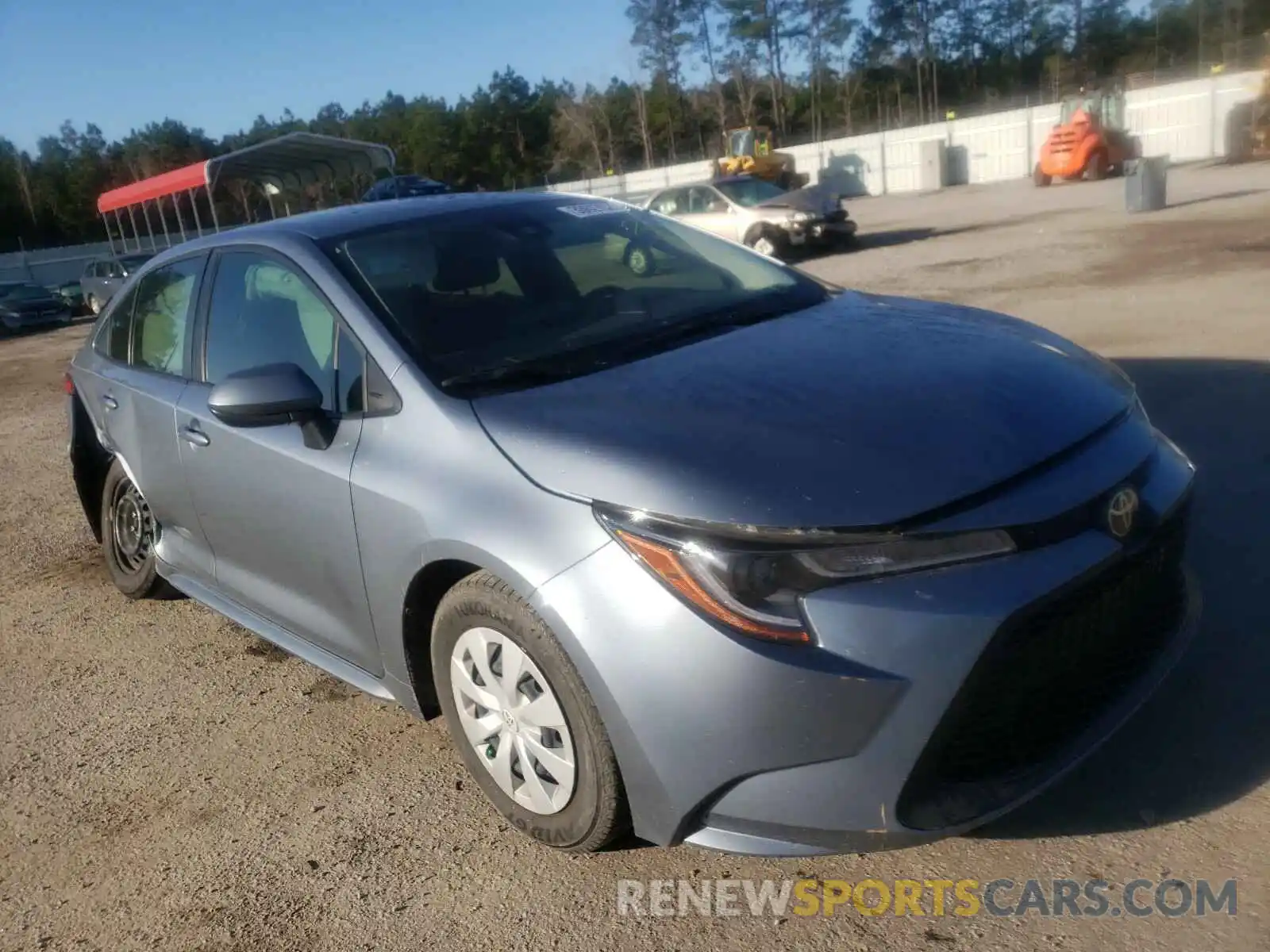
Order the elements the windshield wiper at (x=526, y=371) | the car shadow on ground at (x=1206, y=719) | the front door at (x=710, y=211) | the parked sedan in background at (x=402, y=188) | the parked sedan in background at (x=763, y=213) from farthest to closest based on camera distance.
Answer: the parked sedan in background at (x=402, y=188), the front door at (x=710, y=211), the parked sedan in background at (x=763, y=213), the windshield wiper at (x=526, y=371), the car shadow on ground at (x=1206, y=719)

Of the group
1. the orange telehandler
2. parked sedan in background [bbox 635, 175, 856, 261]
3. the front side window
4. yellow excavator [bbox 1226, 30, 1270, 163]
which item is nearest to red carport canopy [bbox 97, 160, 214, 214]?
the front side window

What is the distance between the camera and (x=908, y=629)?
7.10 ft

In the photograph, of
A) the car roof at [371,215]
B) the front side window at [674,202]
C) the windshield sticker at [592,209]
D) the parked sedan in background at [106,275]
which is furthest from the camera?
the parked sedan in background at [106,275]

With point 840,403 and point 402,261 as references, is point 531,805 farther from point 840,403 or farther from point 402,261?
point 402,261

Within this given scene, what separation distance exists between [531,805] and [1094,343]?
6301 mm

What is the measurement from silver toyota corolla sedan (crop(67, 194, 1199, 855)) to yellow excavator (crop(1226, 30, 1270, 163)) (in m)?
28.2

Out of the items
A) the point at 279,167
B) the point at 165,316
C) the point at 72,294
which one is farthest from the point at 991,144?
the point at 165,316

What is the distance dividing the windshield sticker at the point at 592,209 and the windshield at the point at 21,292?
27.4 m

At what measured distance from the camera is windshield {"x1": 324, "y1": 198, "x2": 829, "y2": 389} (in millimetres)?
3156

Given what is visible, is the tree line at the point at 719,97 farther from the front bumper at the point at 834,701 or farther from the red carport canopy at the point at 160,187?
the front bumper at the point at 834,701

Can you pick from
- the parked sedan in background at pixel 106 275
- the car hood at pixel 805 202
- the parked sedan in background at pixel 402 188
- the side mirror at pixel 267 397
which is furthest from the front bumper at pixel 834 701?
the parked sedan in background at pixel 402 188

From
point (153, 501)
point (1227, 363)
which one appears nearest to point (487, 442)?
point (153, 501)

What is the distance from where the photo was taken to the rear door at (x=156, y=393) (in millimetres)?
4074

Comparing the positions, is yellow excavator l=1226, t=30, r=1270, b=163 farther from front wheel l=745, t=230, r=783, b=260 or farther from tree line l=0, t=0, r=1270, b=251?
tree line l=0, t=0, r=1270, b=251
